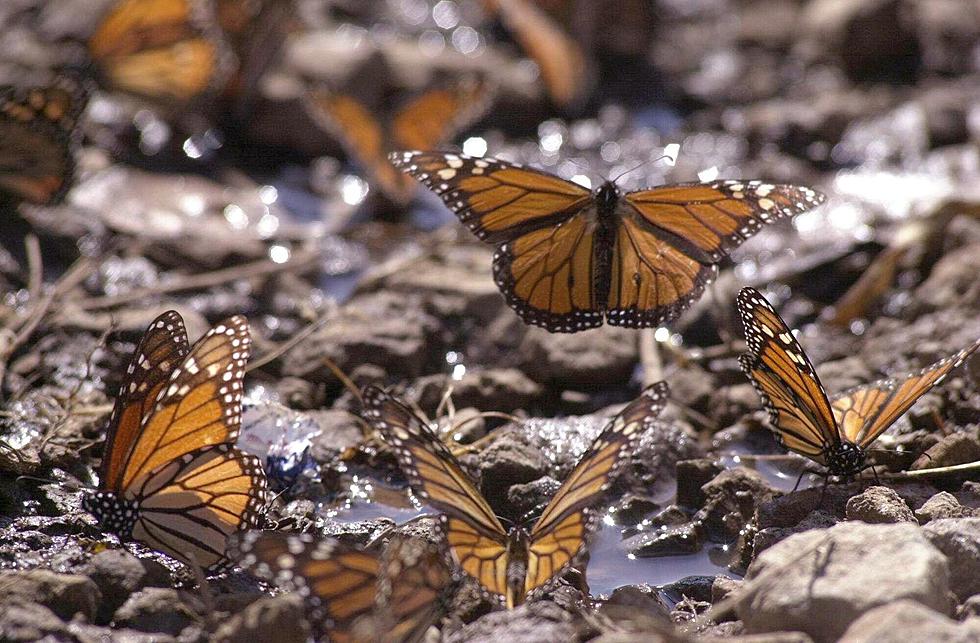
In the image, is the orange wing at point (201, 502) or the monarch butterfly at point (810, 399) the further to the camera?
the monarch butterfly at point (810, 399)

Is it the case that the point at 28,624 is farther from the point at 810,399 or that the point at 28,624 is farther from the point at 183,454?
the point at 810,399

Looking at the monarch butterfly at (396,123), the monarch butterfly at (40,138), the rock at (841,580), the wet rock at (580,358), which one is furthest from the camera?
the monarch butterfly at (396,123)

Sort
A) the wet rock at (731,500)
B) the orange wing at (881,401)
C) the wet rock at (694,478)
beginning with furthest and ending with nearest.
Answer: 1. the wet rock at (694,478)
2. the wet rock at (731,500)
3. the orange wing at (881,401)

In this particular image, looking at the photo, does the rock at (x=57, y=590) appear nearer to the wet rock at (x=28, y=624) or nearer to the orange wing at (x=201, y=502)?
the wet rock at (x=28, y=624)

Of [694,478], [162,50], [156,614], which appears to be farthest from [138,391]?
[162,50]

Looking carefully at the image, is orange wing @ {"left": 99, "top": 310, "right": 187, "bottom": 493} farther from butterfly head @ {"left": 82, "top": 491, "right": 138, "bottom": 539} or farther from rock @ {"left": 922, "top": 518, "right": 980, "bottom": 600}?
rock @ {"left": 922, "top": 518, "right": 980, "bottom": 600}

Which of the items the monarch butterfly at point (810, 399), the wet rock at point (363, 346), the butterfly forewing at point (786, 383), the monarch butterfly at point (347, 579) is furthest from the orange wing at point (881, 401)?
the wet rock at point (363, 346)

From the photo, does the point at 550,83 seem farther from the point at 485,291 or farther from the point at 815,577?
the point at 815,577
